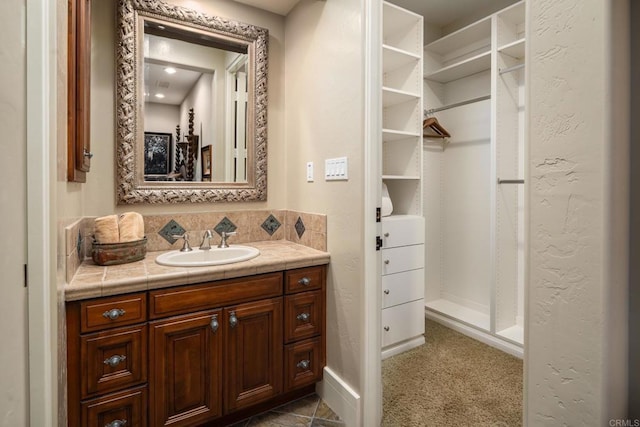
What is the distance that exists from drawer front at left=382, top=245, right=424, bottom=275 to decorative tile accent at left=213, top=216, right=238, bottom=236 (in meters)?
1.03

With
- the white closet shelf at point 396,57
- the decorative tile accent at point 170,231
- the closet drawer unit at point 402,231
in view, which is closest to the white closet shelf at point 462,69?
the white closet shelf at point 396,57

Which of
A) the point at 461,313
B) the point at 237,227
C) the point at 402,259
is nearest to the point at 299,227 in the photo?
the point at 237,227

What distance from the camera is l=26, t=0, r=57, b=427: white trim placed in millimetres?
901

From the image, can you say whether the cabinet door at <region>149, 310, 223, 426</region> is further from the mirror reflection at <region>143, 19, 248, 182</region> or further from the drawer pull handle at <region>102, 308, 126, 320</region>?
the mirror reflection at <region>143, 19, 248, 182</region>

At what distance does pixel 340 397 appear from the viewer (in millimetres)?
1808

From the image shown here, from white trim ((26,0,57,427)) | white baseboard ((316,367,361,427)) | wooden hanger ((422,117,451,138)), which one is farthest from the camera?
wooden hanger ((422,117,451,138))

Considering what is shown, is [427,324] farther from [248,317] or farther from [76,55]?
[76,55]

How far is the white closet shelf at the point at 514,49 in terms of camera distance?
2375 millimetres

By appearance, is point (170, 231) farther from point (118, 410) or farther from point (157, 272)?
point (118, 410)

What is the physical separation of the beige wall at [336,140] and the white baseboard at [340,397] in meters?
0.04

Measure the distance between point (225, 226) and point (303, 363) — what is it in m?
0.94

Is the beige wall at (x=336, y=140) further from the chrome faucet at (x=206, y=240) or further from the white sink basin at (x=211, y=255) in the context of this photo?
the chrome faucet at (x=206, y=240)

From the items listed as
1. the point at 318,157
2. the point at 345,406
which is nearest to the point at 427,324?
the point at 345,406

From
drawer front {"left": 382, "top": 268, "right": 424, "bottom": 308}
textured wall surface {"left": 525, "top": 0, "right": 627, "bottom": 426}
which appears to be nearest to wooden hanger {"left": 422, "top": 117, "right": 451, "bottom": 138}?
drawer front {"left": 382, "top": 268, "right": 424, "bottom": 308}
